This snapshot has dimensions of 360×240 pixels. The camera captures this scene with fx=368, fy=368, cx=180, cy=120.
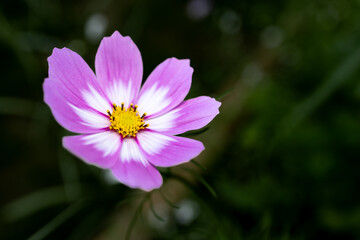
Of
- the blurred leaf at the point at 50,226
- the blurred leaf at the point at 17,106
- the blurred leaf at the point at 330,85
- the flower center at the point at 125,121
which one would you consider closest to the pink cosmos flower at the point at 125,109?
the flower center at the point at 125,121

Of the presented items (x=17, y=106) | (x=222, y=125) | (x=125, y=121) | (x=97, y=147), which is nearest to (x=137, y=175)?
(x=97, y=147)

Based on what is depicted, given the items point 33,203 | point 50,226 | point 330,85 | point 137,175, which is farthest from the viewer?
point 33,203

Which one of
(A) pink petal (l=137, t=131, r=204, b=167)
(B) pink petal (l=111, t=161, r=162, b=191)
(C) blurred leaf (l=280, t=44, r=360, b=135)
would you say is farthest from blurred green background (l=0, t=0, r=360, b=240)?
(B) pink petal (l=111, t=161, r=162, b=191)

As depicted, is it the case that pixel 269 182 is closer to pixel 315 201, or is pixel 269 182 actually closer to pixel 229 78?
pixel 315 201

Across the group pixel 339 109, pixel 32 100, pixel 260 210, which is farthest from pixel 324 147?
pixel 32 100

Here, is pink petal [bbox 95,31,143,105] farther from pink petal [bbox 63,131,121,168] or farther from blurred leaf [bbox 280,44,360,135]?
blurred leaf [bbox 280,44,360,135]

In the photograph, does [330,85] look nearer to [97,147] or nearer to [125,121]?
[125,121]
